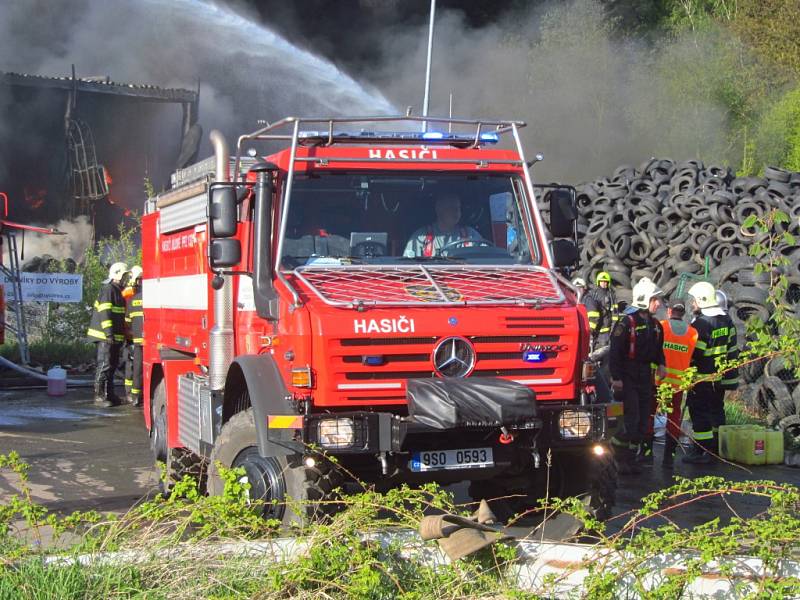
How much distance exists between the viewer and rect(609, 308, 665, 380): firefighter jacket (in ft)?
34.1

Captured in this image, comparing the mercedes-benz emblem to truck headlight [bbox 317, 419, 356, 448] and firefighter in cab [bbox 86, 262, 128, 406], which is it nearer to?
truck headlight [bbox 317, 419, 356, 448]

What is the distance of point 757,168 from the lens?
28.2m

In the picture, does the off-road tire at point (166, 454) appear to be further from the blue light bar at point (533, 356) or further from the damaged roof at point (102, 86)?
the damaged roof at point (102, 86)

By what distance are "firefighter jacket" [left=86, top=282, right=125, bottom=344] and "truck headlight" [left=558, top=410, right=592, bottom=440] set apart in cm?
976

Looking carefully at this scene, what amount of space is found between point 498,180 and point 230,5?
29770 millimetres

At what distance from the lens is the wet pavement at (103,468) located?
8.63m

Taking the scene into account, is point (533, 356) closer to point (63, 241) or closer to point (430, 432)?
point (430, 432)

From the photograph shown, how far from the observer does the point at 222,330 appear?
24.4ft

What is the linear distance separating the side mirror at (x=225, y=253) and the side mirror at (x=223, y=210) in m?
0.11

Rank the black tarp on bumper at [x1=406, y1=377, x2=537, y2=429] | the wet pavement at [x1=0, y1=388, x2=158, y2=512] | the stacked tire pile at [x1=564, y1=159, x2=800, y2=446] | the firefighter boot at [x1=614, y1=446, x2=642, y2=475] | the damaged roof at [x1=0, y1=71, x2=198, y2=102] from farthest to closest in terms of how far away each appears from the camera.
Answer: the damaged roof at [x1=0, y1=71, x2=198, y2=102] < the stacked tire pile at [x1=564, y1=159, x2=800, y2=446] < the firefighter boot at [x1=614, y1=446, x2=642, y2=475] < the wet pavement at [x1=0, y1=388, x2=158, y2=512] < the black tarp on bumper at [x1=406, y1=377, x2=537, y2=429]

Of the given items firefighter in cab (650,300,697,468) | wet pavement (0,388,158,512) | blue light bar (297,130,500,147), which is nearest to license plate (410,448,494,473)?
blue light bar (297,130,500,147)

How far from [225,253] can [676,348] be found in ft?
18.9

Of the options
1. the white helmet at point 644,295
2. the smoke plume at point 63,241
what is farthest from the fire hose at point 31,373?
the smoke plume at point 63,241

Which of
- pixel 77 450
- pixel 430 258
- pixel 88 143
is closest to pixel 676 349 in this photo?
pixel 430 258
